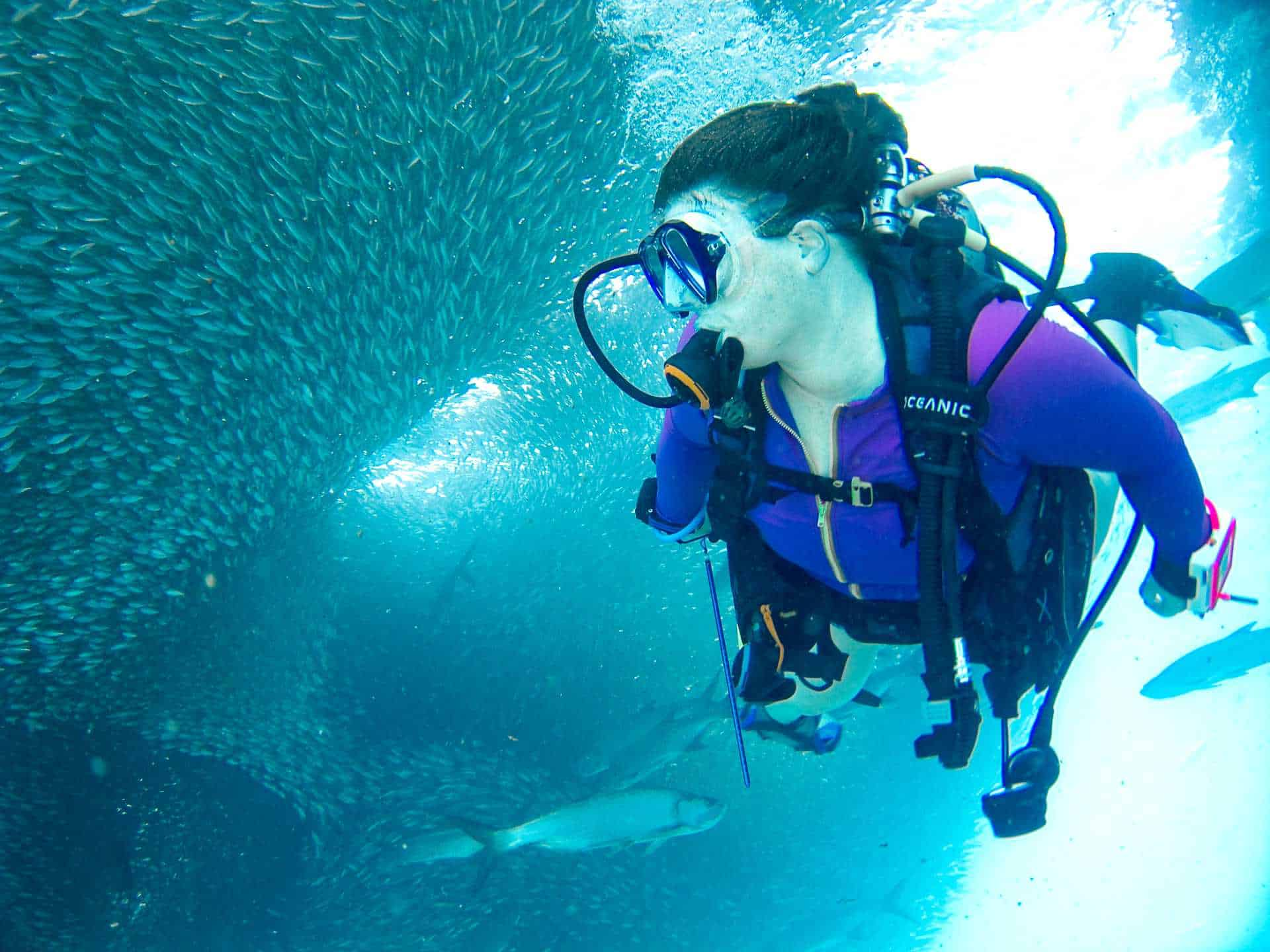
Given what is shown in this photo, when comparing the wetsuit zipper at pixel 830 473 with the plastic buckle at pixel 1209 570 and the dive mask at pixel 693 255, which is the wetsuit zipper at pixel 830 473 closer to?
the dive mask at pixel 693 255

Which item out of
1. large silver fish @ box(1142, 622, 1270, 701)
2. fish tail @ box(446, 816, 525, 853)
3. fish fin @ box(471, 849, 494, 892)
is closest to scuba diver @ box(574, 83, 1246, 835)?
fish tail @ box(446, 816, 525, 853)

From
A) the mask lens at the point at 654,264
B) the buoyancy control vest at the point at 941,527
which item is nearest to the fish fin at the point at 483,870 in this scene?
the buoyancy control vest at the point at 941,527

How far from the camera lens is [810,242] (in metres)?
1.74

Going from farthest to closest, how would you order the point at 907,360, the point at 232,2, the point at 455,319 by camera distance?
the point at 455,319, the point at 232,2, the point at 907,360

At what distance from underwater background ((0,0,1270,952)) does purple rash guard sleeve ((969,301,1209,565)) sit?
5530mm

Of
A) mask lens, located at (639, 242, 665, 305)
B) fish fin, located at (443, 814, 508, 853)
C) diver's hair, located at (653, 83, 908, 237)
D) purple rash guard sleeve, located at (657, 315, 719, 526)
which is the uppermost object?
diver's hair, located at (653, 83, 908, 237)

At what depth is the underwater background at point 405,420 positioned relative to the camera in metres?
5.07

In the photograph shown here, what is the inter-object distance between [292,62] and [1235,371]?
630 inches

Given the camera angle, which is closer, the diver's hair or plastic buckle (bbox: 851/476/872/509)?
the diver's hair

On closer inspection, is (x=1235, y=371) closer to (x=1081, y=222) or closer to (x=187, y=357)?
(x=1081, y=222)

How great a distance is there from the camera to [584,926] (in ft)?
34.5

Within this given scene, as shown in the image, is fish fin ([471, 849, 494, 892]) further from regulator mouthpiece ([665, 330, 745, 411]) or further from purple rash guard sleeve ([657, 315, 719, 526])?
regulator mouthpiece ([665, 330, 745, 411])

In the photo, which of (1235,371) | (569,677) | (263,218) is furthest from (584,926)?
(1235,371)

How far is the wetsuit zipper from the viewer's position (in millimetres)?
1997
